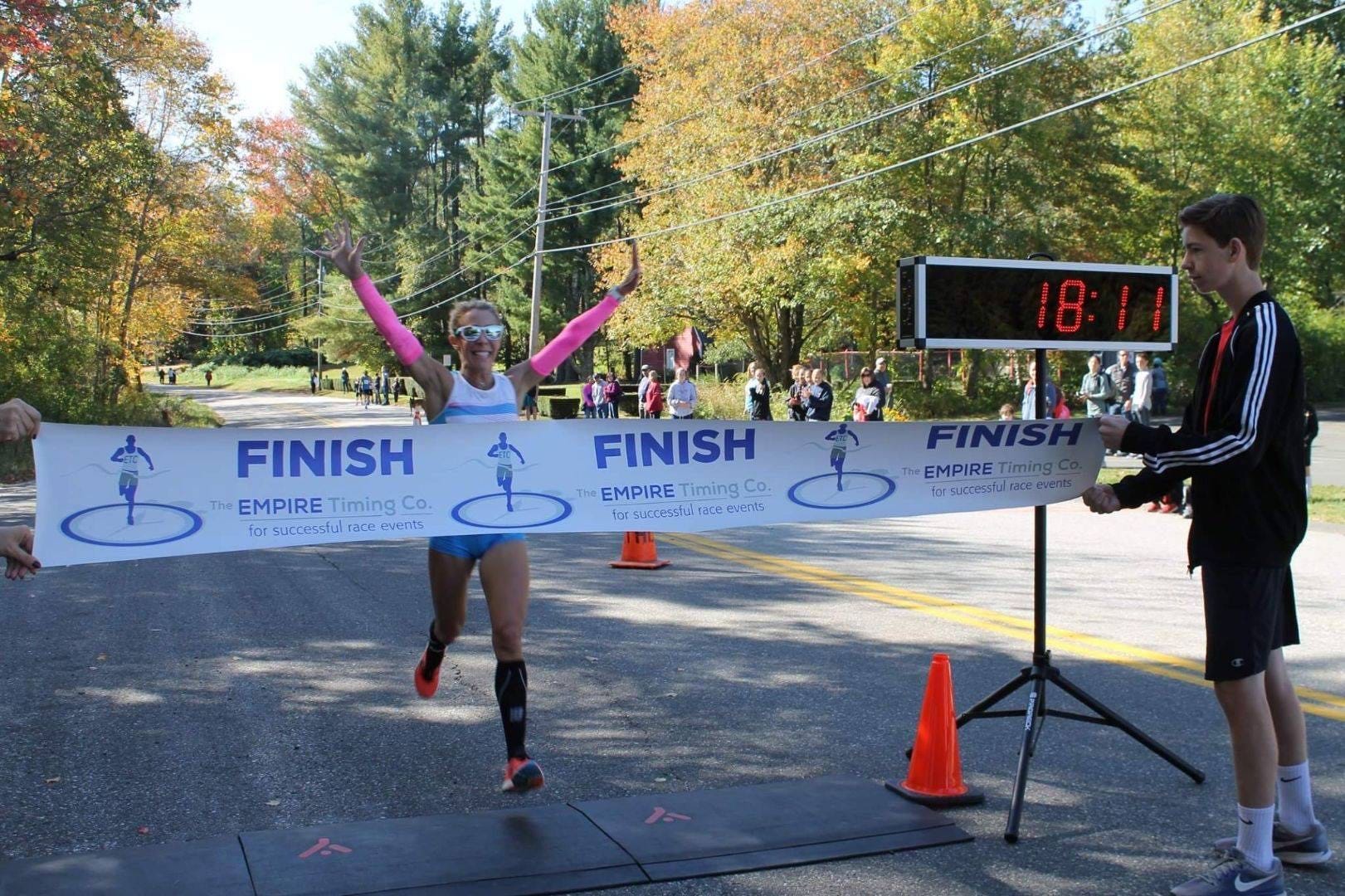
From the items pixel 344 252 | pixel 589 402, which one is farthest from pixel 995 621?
pixel 589 402

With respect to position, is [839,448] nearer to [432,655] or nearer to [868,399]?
[432,655]

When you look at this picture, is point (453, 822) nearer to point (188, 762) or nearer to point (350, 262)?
point (188, 762)

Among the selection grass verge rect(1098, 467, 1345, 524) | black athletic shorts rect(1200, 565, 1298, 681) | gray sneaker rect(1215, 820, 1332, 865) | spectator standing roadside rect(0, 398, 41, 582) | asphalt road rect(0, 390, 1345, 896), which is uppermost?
spectator standing roadside rect(0, 398, 41, 582)

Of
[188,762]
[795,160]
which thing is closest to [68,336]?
[795,160]

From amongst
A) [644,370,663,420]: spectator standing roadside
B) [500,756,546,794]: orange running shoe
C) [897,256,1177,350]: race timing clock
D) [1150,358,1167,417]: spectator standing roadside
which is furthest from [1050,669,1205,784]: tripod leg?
[644,370,663,420]: spectator standing roadside

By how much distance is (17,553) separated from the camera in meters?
4.45

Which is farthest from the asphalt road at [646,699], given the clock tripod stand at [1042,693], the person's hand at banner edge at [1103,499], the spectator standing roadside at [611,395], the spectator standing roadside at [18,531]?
the spectator standing roadside at [611,395]

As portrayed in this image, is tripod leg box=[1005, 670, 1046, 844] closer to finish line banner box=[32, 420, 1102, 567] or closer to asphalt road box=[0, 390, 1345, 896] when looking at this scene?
asphalt road box=[0, 390, 1345, 896]

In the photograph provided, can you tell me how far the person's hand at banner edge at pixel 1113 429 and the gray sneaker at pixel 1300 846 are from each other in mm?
1489

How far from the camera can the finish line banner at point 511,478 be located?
15.8ft

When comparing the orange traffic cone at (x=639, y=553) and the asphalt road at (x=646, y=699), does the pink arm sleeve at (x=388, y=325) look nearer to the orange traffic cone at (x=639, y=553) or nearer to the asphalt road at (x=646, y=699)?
the asphalt road at (x=646, y=699)

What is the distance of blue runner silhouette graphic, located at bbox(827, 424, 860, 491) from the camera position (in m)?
5.69

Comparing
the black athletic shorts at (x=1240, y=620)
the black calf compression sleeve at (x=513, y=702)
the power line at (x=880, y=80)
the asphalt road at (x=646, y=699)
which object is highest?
the power line at (x=880, y=80)

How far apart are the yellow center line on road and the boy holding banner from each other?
2674 mm
